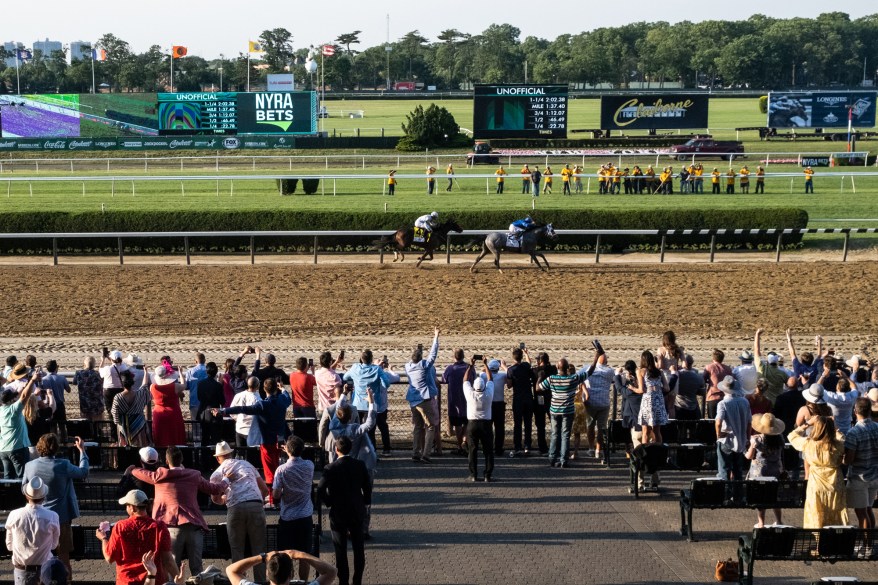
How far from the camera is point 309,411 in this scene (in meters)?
9.53

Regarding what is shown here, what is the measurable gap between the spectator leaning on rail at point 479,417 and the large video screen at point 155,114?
35280 millimetres

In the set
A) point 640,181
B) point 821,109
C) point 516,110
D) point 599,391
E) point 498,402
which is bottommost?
point 498,402

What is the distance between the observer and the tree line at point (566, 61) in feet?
307

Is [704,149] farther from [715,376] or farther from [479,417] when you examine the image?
[479,417]

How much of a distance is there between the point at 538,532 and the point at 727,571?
1425 mm

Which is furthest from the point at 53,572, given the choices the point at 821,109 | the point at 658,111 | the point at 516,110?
the point at 821,109

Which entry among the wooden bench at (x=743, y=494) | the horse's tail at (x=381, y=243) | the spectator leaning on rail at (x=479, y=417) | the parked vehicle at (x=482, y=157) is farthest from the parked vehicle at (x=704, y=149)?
the wooden bench at (x=743, y=494)

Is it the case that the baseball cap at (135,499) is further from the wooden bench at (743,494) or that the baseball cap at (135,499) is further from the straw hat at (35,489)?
the wooden bench at (743,494)

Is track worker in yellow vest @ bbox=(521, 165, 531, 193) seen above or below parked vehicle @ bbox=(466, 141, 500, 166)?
below

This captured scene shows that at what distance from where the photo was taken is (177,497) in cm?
629

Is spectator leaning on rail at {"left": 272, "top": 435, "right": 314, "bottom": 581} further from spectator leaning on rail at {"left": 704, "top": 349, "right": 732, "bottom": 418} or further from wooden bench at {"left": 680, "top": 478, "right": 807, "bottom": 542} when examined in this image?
spectator leaning on rail at {"left": 704, "top": 349, "right": 732, "bottom": 418}

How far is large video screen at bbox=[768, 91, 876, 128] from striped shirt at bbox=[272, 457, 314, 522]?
156 ft

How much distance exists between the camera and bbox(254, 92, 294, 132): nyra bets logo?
142 ft

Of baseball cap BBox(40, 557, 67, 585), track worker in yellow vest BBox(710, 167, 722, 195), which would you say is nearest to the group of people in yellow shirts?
track worker in yellow vest BBox(710, 167, 722, 195)
